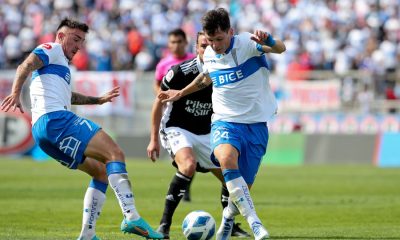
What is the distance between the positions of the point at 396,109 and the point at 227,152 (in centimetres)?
1944

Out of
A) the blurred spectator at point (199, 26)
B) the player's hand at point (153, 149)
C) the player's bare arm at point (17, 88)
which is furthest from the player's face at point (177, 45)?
the blurred spectator at point (199, 26)

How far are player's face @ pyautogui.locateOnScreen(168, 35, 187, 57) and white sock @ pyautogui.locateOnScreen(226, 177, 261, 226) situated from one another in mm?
6103

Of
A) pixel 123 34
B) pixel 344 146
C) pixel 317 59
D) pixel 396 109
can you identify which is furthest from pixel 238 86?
pixel 123 34

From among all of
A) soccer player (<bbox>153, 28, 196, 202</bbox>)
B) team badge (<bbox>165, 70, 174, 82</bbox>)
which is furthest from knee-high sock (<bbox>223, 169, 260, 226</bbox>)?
soccer player (<bbox>153, 28, 196, 202</bbox>)

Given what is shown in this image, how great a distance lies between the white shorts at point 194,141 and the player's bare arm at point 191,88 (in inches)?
37.4

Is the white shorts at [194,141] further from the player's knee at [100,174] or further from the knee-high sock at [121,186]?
the knee-high sock at [121,186]

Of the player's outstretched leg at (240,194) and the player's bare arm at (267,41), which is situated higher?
the player's bare arm at (267,41)

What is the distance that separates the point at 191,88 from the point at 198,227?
1.73m

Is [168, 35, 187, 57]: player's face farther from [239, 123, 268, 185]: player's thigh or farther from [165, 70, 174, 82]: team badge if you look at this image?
[239, 123, 268, 185]: player's thigh

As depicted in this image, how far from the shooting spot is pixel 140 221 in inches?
396

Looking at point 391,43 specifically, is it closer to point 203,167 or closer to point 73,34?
point 203,167

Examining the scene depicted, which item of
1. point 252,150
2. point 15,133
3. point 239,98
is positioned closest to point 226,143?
→ point 252,150

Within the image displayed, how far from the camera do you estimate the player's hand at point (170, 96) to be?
11.4 meters

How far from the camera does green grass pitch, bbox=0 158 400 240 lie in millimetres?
12469
